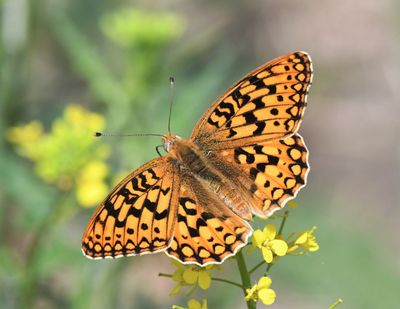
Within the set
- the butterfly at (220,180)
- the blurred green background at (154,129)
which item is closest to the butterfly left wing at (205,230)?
the butterfly at (220,180)

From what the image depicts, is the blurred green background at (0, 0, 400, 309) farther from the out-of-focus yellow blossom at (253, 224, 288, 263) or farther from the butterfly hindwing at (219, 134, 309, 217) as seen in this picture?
the out-of-focus yellow blossom at (253, 224, 288, 263)

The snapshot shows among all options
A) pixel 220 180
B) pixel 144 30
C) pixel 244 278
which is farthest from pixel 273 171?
pixel 144 30

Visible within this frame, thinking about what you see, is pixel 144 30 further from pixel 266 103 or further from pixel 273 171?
pixel 273 171

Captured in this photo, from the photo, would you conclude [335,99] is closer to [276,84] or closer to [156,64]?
[156,64]

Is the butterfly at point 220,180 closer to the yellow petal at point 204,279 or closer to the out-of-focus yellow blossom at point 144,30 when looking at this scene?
the yellow petal at point 204,279

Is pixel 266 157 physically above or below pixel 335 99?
below

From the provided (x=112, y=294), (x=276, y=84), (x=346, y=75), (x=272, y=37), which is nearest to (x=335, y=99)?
(x=346, y=75)
